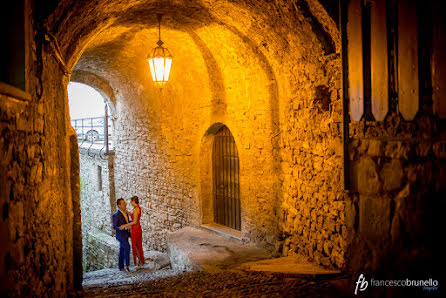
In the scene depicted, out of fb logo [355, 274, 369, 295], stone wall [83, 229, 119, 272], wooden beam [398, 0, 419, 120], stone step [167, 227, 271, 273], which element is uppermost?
wooden beam [398, 0, 419, 120]

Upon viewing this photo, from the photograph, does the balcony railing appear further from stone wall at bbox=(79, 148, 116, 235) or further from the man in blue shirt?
the man in blue shirt

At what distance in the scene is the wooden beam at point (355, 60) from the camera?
11.0ft

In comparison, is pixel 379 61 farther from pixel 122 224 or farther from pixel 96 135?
pixel 96 135

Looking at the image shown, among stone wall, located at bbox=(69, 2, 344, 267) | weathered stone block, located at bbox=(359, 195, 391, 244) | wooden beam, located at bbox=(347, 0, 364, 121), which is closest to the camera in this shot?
weathered stone block, located at bbox=(359, 195, 391, 244)

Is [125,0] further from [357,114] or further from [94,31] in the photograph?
[357,114]

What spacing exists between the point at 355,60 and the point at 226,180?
451cm

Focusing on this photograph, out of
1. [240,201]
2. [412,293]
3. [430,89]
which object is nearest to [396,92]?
[430,89]

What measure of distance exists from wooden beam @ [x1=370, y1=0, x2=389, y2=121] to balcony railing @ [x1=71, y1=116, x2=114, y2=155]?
9.96 meters

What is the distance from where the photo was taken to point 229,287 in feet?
14.2

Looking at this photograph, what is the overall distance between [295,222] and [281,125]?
1.44m

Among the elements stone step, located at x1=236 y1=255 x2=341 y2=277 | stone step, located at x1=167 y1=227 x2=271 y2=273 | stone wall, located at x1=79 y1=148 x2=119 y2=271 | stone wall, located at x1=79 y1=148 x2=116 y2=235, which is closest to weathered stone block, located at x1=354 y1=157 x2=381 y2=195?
stone step, located at x1=236 y1=255 x2=341 y2=277

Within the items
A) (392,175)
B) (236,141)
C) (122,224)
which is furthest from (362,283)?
(122,224)

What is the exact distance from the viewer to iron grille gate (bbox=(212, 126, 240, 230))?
7329 mm

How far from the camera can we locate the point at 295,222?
5445 mm
